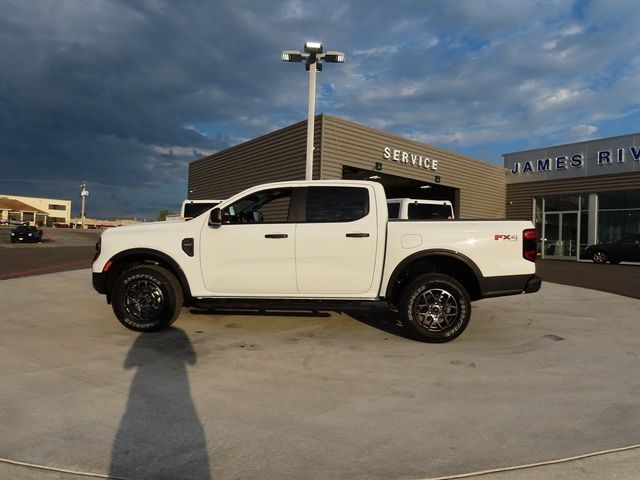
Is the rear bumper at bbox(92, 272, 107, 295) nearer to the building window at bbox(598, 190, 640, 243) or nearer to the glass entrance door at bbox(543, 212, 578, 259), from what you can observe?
the building window at bbox(598, 190, 640, 243)

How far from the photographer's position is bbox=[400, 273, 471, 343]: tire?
226 inches

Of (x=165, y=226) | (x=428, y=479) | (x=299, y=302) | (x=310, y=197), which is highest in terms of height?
(x=310, y=197)

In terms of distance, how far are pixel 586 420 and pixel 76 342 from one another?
17.5ft

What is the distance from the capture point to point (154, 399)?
3865mm

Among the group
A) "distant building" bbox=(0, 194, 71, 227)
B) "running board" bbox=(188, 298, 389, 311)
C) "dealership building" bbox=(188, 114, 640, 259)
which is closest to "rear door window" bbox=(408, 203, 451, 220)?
"running board" bbox=(188, 298, 389, 311)

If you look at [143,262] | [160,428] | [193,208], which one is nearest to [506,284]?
[160,428]

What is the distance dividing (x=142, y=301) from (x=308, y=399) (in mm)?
3082

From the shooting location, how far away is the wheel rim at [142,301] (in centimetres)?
604

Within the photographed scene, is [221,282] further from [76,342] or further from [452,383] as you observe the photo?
[452,383]

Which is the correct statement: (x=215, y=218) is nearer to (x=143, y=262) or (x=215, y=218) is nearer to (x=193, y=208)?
(x=143, y=262)

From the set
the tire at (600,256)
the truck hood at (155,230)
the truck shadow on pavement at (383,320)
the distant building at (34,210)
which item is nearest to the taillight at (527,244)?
the truck shadow on pavement at (383,320)

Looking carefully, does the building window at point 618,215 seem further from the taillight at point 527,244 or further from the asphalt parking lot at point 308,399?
the taillight at point 527,244

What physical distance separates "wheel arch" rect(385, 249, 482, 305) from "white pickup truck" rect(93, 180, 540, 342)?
0.01 metres

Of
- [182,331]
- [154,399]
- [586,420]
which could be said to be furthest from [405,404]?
[182,331]
